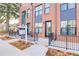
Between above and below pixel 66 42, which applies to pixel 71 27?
above

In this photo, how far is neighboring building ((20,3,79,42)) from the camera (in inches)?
115

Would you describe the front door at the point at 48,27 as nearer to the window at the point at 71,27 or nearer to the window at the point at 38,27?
the window at the point at 38,27

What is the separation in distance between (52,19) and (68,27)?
0.32m

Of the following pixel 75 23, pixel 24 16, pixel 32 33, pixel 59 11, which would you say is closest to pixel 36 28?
pixel 32 33

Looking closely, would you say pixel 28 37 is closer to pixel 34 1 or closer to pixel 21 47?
pixel 21 47

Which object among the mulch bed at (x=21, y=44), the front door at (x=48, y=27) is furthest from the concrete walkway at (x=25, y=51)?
the front door at (x=48, y=27)

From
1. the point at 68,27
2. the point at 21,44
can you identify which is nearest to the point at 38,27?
the point at 21,44

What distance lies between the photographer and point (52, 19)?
10.0ft

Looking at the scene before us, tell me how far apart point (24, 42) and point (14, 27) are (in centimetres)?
34

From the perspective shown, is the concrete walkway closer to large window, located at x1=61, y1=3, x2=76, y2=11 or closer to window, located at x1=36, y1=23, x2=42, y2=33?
window, located at x1=36, y1=23, x2=42, y2=33

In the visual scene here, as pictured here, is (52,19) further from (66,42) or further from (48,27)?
(66,42)

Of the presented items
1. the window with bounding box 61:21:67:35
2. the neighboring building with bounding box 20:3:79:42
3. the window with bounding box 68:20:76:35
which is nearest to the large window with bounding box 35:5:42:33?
the neighboring building with bounding box 20:3:79:42

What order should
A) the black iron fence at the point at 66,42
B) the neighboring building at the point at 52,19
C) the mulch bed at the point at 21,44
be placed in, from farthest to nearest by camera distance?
the mulch bed at the point at 21,44 → the neighboring building at the point at 52,19 → the black iron fence at the point at 66,42

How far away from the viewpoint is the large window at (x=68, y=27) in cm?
293
